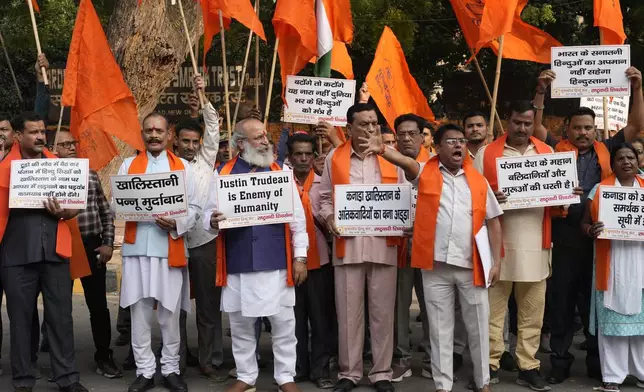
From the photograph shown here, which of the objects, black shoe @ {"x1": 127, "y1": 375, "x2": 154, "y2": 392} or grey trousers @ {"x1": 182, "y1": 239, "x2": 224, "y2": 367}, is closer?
black shoe @ {"x1": 127, "y1": 375, "x2": 154, "y2": 392}

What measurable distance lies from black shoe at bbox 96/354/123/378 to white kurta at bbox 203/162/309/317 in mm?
1306

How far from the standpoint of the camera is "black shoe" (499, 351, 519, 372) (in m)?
7.87

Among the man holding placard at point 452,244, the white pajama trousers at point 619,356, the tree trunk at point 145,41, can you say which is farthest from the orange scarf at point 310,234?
the tree trunk at point 145,41

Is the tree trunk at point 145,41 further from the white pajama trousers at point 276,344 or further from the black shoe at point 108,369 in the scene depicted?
the white pajama trousers at point 276,344

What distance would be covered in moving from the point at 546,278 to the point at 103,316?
3.54 metres

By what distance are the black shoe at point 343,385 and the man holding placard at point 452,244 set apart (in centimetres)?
68

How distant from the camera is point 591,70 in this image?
8219 millimetres

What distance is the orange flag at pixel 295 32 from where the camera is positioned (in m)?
8.74

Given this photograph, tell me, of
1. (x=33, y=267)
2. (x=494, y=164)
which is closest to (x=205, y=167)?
(x=33, y=267)

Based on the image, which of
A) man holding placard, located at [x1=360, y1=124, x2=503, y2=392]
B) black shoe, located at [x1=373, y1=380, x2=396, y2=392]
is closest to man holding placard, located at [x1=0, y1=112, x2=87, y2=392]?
black shoe, located at [x1=373, y1=380, x2=396, y2=392]

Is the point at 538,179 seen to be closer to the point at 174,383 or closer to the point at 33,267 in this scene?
the point at 174,383

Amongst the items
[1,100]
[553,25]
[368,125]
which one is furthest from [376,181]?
[1,100]

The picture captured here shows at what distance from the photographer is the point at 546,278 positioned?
24.7 ft

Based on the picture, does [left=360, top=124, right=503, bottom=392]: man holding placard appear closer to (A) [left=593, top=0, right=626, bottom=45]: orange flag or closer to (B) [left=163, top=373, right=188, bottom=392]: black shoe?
(B) [left=163, top=373, right=188, bottom=392]: black shoe
